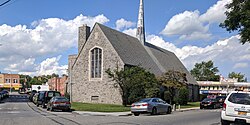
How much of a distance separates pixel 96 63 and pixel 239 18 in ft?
86.8

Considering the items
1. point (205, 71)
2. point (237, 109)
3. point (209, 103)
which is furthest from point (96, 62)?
point (205, 71)

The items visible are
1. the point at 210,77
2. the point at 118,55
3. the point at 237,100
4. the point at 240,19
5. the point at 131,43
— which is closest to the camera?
the point at 237,100

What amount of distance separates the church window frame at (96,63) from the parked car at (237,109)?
31.1 metres

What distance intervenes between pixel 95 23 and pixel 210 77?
87703 millimetres

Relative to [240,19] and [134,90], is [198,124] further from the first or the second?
[134,90]

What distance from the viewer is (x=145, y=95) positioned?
126ft

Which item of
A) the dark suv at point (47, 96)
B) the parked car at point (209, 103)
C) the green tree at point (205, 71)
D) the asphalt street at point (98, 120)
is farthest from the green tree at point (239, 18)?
the green tree at point (205, 71)

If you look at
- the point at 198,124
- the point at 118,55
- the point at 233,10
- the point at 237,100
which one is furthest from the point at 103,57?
the point at 237,100

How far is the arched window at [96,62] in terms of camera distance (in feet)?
151

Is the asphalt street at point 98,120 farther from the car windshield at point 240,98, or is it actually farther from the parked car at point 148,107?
the car windshield at point 240,98

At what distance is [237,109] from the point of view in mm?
14656

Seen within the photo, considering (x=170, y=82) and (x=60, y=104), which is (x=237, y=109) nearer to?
(x=60, y=104)

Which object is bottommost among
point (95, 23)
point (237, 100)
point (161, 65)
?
point (237, 100)

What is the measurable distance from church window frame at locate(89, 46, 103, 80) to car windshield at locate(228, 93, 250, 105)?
31.1 meters
